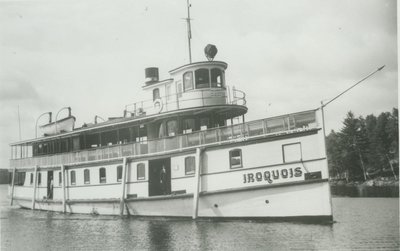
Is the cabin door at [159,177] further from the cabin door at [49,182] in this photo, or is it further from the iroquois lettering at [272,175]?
the cabin door at [49,182]

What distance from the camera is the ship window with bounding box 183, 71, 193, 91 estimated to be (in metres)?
21.9

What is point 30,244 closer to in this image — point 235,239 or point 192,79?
point 235,239

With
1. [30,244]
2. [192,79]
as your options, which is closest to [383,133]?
[192,79]

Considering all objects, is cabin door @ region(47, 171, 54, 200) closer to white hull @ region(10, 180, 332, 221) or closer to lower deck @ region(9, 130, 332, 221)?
lower deck @ region(9, 130, 332, 221)

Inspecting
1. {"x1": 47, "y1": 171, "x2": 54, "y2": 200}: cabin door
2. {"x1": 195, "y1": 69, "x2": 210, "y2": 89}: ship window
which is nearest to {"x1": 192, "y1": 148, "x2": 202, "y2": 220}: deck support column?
{"x1": 195, "y1": 69, "x2": 210, "y2": 89}: ship window

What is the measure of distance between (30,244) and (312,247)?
1119cm

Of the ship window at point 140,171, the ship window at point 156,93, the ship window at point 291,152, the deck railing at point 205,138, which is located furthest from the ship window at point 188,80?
the ship window at point 291,152

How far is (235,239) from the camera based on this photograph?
48.3 ft

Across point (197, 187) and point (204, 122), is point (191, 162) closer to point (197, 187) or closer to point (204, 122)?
point (197, 187)

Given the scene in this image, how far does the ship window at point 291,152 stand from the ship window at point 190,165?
15.4 ft

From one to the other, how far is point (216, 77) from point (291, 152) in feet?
22.2

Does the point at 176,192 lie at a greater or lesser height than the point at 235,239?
greater

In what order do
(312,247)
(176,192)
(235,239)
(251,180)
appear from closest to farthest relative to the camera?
(312,247) → (235,239) → (251,180) → (176,192)

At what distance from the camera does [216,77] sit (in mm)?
22062
